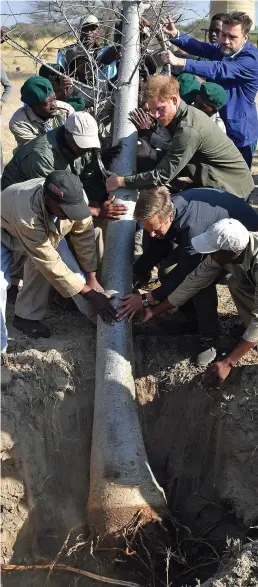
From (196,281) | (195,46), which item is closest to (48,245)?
(196,281)

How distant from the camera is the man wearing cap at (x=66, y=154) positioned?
5.15 m

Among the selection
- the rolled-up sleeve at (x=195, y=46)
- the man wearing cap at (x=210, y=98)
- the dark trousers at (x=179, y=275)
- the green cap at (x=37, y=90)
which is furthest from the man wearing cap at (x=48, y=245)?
the rolled-up sleeve at (x=195, y=46)

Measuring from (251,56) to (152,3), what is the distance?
118 cm

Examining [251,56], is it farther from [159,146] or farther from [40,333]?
[40,333]

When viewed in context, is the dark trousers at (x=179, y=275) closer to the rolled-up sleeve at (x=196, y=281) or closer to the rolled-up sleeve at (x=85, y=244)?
the rolled-up sleeve at (x=196, y=281)

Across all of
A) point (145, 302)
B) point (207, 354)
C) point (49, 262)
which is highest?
point (49, 262)

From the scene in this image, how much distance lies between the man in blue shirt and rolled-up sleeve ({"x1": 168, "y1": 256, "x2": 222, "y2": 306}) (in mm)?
1930

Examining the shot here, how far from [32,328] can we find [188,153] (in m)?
1.77

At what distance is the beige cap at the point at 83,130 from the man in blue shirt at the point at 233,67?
4.20ft

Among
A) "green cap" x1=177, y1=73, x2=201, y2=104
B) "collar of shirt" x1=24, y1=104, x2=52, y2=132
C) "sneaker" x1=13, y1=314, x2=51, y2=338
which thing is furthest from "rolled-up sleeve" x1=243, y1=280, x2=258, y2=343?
"collar of shirt" x1=24, y1=104, x2=52, y2=132

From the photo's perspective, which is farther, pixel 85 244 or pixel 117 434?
pixel 85 244

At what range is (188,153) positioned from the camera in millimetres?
5371

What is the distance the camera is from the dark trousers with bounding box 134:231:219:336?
5320 millimetres

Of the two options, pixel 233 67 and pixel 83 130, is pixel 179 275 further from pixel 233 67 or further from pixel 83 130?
pixel 233 67
